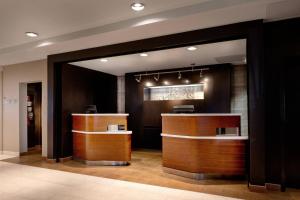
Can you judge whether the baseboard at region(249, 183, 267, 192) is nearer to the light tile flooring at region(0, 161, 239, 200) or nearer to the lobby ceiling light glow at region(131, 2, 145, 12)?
the light tile flooring at region(0, 161, 239, 200)

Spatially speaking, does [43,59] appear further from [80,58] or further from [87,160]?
Answer: [87,160]

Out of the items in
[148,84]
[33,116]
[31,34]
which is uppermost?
[31,34]

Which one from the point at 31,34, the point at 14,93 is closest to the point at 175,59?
the point at 31,34

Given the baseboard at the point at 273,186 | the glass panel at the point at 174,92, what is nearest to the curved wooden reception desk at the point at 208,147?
the baseboard at the point at 273,186

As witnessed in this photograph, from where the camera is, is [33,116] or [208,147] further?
[33,116]

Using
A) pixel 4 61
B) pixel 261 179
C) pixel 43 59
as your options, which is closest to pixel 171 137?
pixel 261 179

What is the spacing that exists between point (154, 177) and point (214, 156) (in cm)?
130

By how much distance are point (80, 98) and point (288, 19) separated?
5.69 m

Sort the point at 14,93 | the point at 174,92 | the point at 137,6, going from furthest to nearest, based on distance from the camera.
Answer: the point at 174,92
the point at 14,93
the point at 137,6

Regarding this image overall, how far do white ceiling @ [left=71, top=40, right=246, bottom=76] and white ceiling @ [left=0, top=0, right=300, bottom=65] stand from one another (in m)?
1.33

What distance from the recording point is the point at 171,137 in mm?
4883

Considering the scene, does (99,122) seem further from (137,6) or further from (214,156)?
(137,6)

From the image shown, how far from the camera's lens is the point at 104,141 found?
222 inches

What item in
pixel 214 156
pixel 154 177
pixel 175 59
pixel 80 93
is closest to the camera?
pixel 214 156
